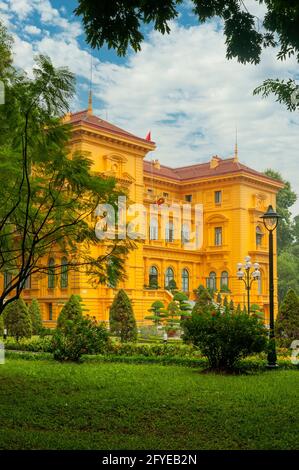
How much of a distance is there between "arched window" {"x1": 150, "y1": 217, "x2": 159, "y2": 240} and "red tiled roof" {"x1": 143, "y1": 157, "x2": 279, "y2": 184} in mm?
4900

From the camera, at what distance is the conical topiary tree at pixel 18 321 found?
76.9 feet

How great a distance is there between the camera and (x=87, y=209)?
1003 centimetres

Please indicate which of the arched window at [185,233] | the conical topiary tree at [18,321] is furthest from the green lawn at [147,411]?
the arched window at [185,233]

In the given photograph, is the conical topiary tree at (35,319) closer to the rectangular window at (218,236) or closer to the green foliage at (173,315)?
the green foliage at (173,315)

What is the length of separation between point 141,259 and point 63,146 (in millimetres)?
29072

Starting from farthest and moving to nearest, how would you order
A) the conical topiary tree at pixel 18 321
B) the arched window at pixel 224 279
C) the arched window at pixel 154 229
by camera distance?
1. the arched window at pixel 224 279
2. the arched window at pixel 154 229
3. the conical topiary tree at pixel 18 321

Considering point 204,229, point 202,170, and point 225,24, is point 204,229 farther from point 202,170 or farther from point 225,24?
point 225,24

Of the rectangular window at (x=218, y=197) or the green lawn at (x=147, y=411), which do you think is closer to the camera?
the green lawn at (x=147, y=411)

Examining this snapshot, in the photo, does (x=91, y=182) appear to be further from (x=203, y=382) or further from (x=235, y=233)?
(x=235, y=233)

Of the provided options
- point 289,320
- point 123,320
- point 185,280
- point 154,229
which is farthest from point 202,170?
point 289,320

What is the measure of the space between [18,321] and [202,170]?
2907 cm

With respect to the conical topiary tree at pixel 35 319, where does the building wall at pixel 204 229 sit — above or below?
above

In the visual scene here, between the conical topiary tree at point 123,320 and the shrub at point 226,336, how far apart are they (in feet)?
36.1

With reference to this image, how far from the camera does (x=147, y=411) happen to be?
7934 millimetres
